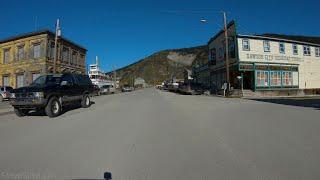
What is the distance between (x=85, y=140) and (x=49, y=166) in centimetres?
217

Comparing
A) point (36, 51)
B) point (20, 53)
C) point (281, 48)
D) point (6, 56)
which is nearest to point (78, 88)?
point (281, 48)

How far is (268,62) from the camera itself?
119 feet

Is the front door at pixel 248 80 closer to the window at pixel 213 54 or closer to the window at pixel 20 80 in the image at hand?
the window at pixel 213 54

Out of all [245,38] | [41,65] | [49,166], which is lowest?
[49,166]

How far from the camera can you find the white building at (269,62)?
115 ft

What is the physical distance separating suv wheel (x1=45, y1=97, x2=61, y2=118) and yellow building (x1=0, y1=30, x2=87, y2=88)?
33.0 m

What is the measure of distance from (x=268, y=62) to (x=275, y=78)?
2409mm

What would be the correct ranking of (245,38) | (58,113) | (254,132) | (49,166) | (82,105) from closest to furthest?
(49,166) → (254,132) → (58,113) → (82,105) → (245,38)

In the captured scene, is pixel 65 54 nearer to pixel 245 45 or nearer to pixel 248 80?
pixel 245 45

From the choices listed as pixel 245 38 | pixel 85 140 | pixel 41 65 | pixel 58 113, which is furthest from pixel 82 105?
pixel 41 65

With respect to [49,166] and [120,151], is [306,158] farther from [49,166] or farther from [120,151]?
[49,166]

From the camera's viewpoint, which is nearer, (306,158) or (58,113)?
(306,158)

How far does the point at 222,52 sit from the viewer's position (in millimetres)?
40375

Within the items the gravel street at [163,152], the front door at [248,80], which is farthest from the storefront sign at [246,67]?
the gravel street at [163,152]
